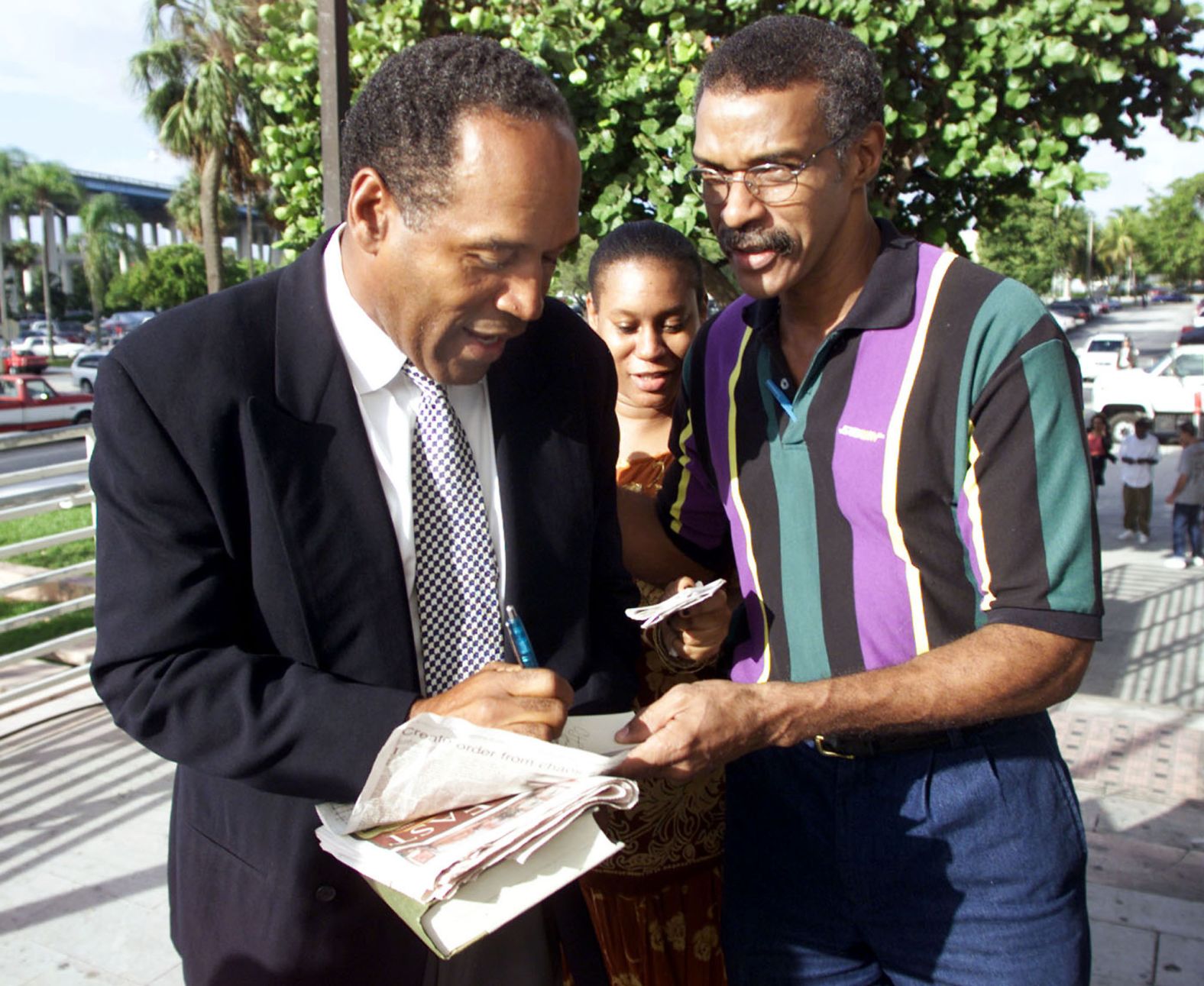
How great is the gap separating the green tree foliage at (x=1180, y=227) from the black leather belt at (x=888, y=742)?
92.2 metres

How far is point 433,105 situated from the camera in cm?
162

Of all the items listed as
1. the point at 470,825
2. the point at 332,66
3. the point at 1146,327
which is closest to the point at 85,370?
the point at 332,66

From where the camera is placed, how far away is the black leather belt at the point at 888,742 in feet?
6.43

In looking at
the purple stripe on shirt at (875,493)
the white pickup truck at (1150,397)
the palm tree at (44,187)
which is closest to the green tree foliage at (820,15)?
the purple stripe on shirt at (875,493)

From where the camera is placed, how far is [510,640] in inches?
73.0

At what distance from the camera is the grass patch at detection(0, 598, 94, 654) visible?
788 centimetres

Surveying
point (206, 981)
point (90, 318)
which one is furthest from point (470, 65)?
point (90, 318)

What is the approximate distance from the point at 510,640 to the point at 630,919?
1.18 m

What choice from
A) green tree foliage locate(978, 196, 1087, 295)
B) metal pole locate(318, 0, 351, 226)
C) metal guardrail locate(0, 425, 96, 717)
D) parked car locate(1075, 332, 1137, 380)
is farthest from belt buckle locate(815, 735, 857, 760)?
green tree foliage locate(978, 196, 1087, 295)

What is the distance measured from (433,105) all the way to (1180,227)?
310ft

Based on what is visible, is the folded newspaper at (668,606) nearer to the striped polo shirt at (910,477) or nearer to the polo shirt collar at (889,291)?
the striped polo shirt at (910,477)

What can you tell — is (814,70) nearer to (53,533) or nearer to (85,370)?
(53,533)

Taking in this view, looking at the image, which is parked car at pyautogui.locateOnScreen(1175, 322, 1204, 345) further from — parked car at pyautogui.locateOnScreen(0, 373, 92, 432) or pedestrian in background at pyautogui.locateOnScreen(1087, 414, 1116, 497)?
parked car at pyautogui.locateOnScreen(0, 373, 92, 432)

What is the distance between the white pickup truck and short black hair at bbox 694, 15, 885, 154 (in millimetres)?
20058
